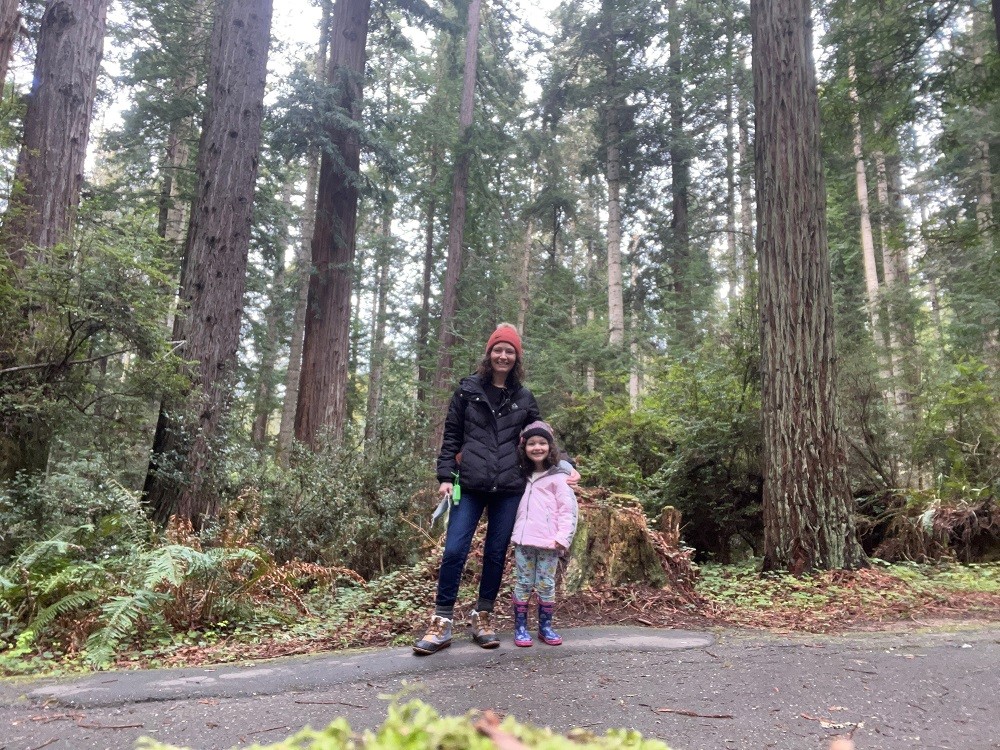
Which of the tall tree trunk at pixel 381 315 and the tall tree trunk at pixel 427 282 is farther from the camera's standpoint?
the tall tree trunk at pixel 381 315

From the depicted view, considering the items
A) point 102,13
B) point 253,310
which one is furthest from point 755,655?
point 253,310

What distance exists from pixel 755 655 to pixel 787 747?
1358 millimetres

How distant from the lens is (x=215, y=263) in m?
7.81

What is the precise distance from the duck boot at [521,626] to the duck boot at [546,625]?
10cm

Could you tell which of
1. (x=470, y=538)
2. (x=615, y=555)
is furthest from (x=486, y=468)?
(x=615, y=555)

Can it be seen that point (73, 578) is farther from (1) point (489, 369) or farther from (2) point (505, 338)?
(2) point (505, 338)

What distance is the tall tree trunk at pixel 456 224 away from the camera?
17.9 m

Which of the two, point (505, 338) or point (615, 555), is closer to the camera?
point (505, 338)

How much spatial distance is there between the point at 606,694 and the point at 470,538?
1.48 meters

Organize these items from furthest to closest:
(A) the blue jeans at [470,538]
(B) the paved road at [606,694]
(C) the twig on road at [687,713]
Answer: (A) the blue jeans at [470,538] < (C) the twig on road at [687,713] < (B) the paved road at [606,694]

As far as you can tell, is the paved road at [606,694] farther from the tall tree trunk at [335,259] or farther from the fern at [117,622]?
the tall tree trunk at [335,259]

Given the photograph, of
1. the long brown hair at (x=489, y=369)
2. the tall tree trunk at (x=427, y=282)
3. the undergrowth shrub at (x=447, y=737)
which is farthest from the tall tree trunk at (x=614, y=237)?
the undergrowth shrub at (x=447, y=737)

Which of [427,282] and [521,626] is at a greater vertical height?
[427,282]

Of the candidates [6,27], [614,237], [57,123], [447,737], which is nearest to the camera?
[447,737]
